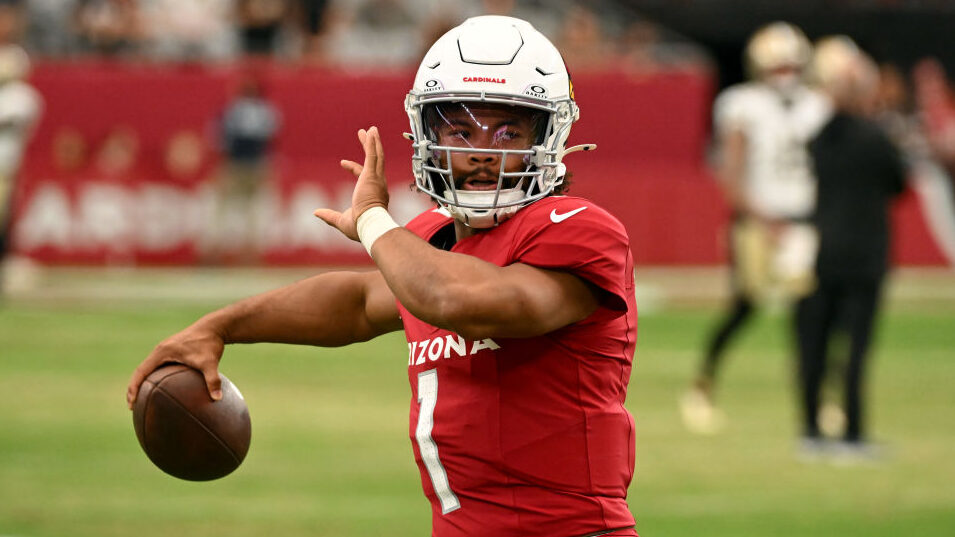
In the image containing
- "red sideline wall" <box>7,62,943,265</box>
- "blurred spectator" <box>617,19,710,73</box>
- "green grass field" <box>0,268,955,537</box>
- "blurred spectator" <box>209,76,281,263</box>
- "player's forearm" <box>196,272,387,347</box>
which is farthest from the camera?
"blurred spectator" <box>617,19,710,73</box>

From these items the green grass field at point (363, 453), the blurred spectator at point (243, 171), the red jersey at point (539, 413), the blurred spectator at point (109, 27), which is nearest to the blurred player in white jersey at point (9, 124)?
the green grass field at point (363, 453)

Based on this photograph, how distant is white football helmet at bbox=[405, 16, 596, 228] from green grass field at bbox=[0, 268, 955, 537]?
370 cm

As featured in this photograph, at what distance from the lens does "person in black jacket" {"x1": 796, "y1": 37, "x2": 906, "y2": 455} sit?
916 centimetres

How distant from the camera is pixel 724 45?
22766 mm

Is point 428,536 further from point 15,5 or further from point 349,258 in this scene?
point 15,5

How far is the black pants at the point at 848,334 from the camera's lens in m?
9.16

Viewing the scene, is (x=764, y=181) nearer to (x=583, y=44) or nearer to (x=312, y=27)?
(x=583, y=44)

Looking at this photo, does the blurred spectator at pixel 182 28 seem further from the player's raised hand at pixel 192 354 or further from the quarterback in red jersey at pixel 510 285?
the quarterback in red jersey at pixel 510 285

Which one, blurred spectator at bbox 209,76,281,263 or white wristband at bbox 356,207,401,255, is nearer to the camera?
white wristband at bbox 356,207,401,255

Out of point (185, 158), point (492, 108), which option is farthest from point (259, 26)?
point (492, 108)

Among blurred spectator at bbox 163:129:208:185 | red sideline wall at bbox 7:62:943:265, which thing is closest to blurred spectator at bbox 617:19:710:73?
red sideline wall at bbox 7:62:943:265

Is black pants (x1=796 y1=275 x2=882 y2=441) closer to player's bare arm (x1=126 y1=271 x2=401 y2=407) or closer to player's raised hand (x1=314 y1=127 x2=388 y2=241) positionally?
player's bare arm (x1=126 y1=271 x2=401 y2=407)

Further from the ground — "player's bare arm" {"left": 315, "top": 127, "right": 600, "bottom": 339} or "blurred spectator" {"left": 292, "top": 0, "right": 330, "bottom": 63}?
"player's bare arm" {"left": 315, "top": 127, "right": 600, "bottom": 339}

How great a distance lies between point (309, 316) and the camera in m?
4.10
